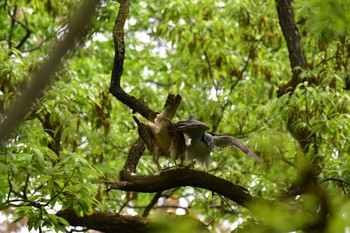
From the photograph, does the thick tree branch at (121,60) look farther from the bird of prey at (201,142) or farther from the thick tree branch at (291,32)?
the thick tree branch at (291,32)

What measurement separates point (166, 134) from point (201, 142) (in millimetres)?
241

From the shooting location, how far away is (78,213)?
4844 mm

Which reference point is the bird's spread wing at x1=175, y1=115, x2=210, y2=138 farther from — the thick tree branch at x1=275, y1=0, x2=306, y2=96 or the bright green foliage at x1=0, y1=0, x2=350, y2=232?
the thick tree branch at x1=275, y1=0, x2=306, y2=96

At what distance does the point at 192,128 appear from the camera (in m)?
4.08

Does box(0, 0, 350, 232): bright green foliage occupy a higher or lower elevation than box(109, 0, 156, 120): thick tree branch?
higher

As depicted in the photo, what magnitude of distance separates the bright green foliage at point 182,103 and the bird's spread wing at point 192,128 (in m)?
0.84

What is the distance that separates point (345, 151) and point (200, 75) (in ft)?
10.1

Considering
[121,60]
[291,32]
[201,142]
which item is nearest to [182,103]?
[291,32]

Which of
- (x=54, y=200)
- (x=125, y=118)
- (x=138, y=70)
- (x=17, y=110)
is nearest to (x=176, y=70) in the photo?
→ (x=138, y=70)

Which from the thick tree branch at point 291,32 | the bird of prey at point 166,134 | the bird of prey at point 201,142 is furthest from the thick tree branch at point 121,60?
the thick tree branch at point 291,32

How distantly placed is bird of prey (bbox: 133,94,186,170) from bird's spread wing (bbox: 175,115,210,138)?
50 mm

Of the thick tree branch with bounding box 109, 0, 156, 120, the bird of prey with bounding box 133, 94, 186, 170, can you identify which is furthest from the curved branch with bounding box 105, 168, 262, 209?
the thick tree branch with bounding box 109, 0, 156, 120

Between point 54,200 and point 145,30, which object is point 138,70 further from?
point 54,200

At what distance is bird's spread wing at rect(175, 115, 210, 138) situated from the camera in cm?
407
